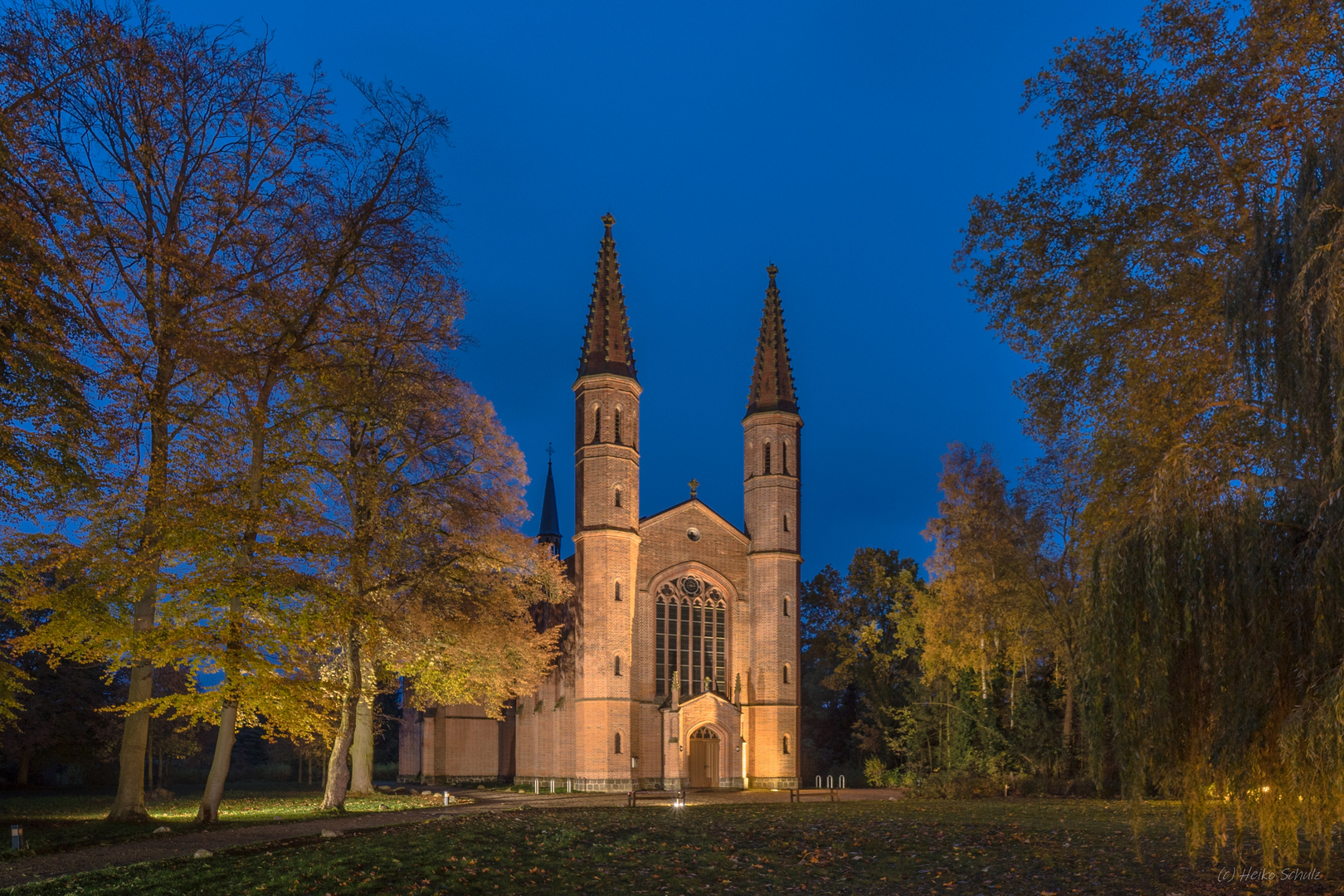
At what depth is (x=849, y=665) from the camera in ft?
153

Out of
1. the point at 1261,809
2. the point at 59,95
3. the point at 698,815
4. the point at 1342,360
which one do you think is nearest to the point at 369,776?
the point at 698,815

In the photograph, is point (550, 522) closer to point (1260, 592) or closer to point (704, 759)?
point (704, 759)

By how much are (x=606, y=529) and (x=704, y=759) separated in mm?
9600

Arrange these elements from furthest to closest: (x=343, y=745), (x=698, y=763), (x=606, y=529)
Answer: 1. (x=698, y=763)
2. (x=606, y=529)
3. (x=343, y=745)

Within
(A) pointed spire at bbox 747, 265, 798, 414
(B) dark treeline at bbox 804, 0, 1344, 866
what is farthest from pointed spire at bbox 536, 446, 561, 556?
(B) dark treeline at bbox 804, 0, 1344, 866

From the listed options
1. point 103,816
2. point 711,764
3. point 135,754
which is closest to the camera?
point 135,754

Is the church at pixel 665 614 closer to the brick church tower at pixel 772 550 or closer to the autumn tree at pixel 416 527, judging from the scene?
the brick church tower at pixel 772 550

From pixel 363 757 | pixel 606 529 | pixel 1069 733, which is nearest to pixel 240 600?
pixel 363 757

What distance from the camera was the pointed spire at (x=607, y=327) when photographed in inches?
1544

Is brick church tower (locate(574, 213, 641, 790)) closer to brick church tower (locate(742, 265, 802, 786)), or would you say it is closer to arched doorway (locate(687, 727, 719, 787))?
arched doorway (locate(687, 727, 719, 787))

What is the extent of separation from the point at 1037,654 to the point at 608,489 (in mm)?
16848

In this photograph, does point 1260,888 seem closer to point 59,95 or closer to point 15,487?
point 15,487

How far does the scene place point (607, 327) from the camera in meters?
39.6

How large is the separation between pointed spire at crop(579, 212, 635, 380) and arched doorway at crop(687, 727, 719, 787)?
47.1 feet
